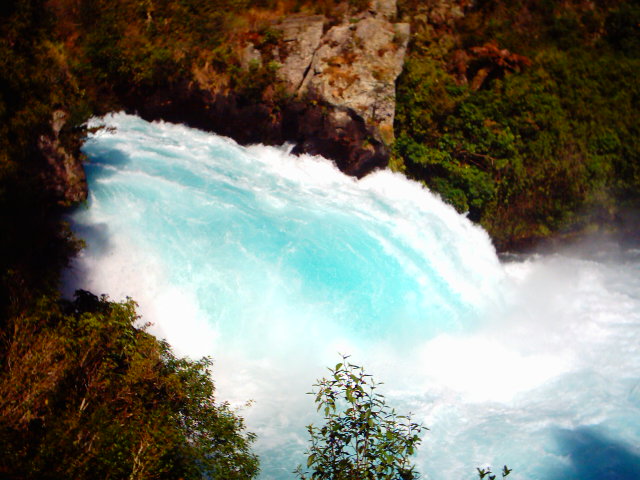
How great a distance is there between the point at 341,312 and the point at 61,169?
637 cm

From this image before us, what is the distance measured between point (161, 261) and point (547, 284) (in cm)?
1170

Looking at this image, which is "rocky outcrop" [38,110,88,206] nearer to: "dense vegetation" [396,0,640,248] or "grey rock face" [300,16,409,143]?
"grey rock face" [300,16,409,143]

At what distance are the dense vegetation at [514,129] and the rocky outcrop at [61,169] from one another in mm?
9910

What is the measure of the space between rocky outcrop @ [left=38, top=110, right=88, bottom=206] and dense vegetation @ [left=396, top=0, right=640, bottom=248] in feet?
32.5

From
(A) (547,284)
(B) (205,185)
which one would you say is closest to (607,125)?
(A) (547,284)

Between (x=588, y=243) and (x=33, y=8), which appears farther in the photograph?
(x=588, y=243)

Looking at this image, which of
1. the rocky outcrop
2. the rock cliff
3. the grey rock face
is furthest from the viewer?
the grey rock face

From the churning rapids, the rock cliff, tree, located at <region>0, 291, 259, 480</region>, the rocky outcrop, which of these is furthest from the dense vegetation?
tree, located at <region>0, 291, 259, 480</region>

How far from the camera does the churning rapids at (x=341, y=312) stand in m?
9.24

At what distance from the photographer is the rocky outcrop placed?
9070 millimetres

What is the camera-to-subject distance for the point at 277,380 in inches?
376

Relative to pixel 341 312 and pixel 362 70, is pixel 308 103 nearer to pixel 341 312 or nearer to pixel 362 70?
pixel 362 70

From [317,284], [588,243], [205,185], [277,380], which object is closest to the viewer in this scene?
[277,380]

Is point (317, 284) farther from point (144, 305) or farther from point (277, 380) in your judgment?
point (144, 305)
